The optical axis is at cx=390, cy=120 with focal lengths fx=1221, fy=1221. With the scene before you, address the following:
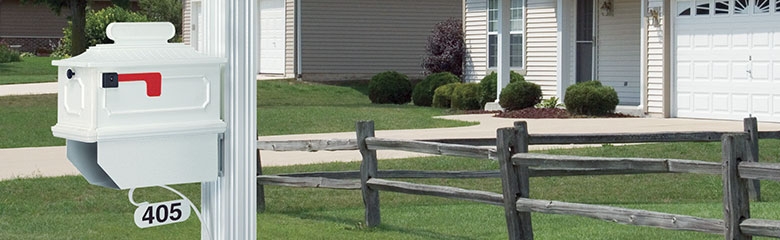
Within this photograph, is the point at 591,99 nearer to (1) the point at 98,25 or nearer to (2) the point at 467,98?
(2) the point at 467,98

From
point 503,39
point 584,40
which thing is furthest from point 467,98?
point 584,40

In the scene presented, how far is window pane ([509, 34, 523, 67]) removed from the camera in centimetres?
2650

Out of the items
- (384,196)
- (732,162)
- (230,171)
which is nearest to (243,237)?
(230,171)

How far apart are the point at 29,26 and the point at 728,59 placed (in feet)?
123

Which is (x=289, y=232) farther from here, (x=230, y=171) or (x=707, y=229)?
(x=230, y=171)

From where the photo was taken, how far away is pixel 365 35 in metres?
34.8

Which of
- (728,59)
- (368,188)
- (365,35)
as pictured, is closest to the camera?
(368,188)

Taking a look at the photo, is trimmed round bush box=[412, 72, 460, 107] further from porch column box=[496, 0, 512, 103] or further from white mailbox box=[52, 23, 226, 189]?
white mailbox box=[52, 23, 226, 189]

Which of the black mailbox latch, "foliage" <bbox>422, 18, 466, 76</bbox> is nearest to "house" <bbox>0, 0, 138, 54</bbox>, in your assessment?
"foliage" <bbox>422, 18, 466, 76</bbox>

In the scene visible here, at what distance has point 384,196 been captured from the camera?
12664 millimetres

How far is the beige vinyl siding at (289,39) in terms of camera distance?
110 ft

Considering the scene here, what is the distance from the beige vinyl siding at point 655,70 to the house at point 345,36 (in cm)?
1323

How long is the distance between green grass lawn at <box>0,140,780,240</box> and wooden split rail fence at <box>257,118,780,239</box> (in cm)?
38

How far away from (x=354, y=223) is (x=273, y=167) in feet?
14.3
